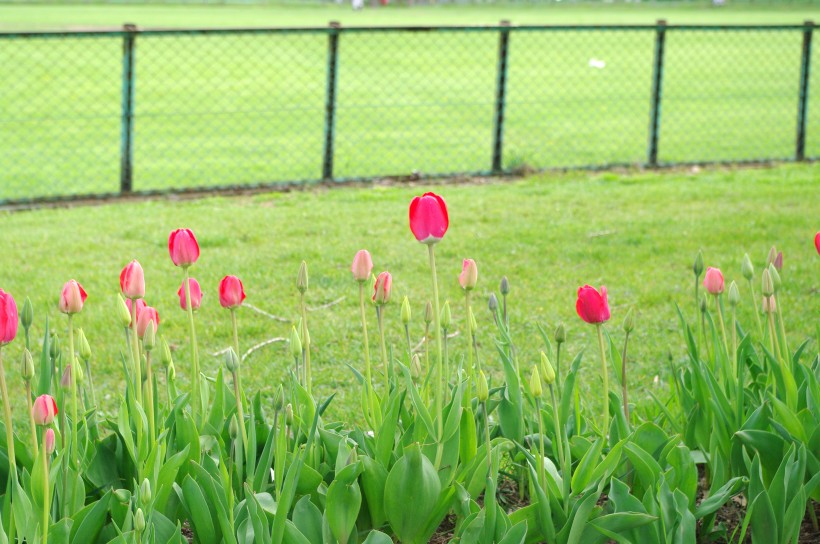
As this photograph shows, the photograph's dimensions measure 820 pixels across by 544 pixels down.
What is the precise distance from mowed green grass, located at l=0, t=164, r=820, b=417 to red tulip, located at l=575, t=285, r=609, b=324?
0.93 metres

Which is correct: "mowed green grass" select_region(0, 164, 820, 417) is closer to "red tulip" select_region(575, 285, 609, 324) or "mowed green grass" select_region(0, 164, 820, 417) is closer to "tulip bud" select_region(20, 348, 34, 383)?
"red tulip" select_region(575, 285, 609, 324)

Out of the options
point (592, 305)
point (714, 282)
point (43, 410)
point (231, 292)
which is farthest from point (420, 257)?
point (43, 410)

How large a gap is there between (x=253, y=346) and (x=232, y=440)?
209cm

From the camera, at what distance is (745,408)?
9.24 feet

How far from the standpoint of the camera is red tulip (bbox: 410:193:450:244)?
2211 mm

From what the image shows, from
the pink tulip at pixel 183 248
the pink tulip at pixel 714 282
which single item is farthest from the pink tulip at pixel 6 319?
the pink tulip at pixel 714 282

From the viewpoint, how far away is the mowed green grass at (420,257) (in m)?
4.52

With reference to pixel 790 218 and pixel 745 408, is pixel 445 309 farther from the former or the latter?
pixel 790 218

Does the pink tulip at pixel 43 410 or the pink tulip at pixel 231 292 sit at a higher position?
→ the pink tulip at pixel 231 292

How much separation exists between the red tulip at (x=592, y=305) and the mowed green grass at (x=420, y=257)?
933 mm

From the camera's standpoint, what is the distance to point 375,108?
15.5 metres

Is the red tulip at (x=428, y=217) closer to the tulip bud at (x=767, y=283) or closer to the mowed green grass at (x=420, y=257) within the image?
the tulip bud at (x=767, y=283)

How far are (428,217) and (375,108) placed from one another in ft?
44.4

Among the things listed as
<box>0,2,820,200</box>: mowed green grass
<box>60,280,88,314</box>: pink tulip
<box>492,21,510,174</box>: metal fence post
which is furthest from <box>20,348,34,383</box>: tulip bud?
<box>492,21,510,174</box>: metal fence post
